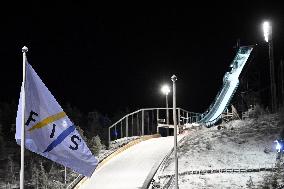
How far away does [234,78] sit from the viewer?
197 feet

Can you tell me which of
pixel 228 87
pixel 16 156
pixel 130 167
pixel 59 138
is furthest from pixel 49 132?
pixel 16 156

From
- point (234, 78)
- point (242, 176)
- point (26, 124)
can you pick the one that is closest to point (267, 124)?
point (242, 176)

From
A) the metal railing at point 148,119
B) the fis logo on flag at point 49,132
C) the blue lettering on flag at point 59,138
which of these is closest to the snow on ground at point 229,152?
the metal railing at point 148,119

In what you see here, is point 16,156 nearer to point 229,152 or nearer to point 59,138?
point 229,152

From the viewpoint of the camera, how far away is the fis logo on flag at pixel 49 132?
12203 millimetres

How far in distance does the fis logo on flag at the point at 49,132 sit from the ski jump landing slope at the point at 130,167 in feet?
33.6

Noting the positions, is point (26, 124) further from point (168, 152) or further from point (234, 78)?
point (234, 78)

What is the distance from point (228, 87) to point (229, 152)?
3198cm

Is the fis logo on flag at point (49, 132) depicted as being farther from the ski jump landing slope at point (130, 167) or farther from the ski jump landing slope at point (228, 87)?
the ski jump landing slope at point (228, 87)

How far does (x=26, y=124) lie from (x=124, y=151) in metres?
18.1

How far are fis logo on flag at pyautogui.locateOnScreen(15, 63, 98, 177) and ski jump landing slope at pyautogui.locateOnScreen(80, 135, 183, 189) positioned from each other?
10241 millimetres

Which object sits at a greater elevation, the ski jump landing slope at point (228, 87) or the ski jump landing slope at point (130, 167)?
the ski jump landing slope at point (228, 87)

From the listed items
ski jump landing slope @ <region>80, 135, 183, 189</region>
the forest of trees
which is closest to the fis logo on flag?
ski jump landing slope @ <region>80, 135, 183, 189</region>

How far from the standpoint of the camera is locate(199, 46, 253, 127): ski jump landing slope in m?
56.1
